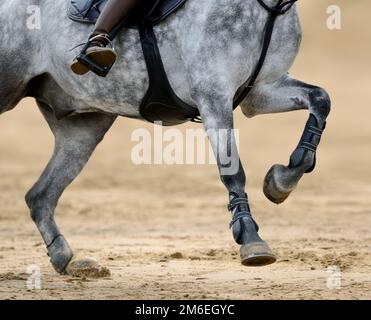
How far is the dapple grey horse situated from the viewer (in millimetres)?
6656

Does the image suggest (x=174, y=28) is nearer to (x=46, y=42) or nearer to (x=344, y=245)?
(x=46, y=42)

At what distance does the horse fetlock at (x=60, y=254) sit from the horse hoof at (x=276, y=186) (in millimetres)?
1830

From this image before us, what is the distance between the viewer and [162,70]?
22.8ft

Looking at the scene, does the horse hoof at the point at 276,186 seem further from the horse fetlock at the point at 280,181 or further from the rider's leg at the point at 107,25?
the rider's leg at the point at 107,25

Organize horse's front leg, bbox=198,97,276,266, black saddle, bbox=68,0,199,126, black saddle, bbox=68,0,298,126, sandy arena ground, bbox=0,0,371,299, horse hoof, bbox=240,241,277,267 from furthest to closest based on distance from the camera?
sandy arena ground, bbox=0,0,371,299
black saddle, bbox=68,0,199,126
black saddle, bbox=68,0,298,126
horse's front leg, bbox=198,97,276,266
horse hoof, bbox=240,241,277,267

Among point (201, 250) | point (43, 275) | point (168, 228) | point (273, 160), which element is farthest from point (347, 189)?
point (43, 275)

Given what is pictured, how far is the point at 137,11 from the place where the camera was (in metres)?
6.98

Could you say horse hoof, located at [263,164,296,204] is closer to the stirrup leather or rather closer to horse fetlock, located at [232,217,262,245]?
horse fetlock, located at [232,217,262,245]

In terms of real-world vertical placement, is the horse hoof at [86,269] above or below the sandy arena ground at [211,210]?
below

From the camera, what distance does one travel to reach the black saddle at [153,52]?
22.6 ft

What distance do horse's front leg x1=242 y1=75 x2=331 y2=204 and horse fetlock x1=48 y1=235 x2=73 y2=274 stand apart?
1814 millimetres

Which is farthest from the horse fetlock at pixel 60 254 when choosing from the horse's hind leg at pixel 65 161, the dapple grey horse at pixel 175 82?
the horse's hind leg at pixel 65 161

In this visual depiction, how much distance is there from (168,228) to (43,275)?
3.35 m

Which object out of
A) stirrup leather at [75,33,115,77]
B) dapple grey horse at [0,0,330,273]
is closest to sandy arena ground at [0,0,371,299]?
dapple grey horse at [0,0,330,273]
